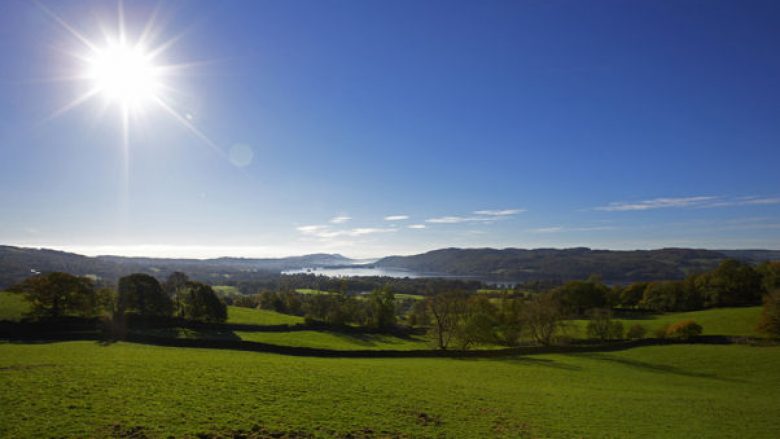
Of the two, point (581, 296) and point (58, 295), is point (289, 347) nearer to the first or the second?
point (58, 295)

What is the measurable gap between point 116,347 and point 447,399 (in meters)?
30.8

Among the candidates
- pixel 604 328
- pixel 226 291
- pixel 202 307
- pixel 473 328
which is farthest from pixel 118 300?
pixel 226 291

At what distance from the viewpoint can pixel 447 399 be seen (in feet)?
61.2

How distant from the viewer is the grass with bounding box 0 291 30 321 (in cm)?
4176

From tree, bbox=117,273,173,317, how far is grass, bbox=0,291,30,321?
9371 mm

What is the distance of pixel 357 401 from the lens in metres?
16.7

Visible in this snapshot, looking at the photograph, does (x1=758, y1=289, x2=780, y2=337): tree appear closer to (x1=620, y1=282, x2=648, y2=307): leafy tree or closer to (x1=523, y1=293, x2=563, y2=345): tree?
(x1=523, y1=293, x2=563, y2=345): tree

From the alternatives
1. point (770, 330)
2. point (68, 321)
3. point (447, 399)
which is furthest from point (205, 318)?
point (770, 330)

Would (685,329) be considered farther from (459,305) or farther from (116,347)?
(116,347)

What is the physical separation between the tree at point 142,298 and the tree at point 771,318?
72400mm

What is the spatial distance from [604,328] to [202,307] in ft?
181

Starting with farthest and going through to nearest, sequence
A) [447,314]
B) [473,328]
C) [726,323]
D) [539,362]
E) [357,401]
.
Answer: [726,323], [447,314], [473,328], [539,362], [357,401]

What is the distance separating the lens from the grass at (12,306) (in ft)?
137

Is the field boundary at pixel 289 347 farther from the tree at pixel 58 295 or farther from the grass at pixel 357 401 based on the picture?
the grass at pixel 357 401
